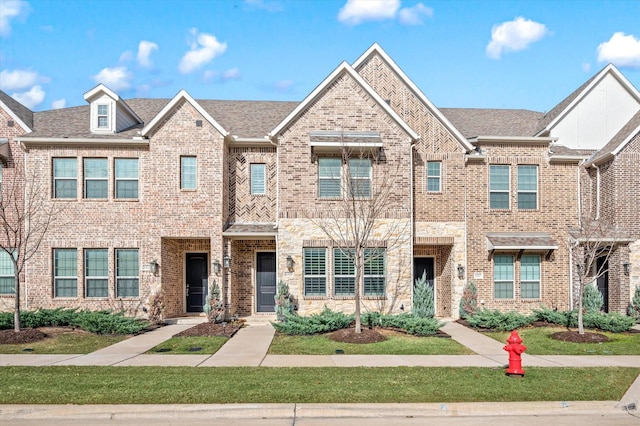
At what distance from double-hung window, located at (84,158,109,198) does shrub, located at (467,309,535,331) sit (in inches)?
528

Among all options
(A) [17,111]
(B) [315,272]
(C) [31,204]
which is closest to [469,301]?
A: (B) [315,272]

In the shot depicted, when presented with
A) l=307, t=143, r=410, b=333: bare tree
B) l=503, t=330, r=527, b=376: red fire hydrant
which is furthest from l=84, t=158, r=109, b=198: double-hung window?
l=503, t=330, r=527, b=376: red fire hydrant

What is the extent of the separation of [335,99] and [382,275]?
625cm

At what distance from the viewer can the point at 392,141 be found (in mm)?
18828

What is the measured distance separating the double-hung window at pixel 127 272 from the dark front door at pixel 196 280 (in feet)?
6.90

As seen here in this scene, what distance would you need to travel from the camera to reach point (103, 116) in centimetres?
2009

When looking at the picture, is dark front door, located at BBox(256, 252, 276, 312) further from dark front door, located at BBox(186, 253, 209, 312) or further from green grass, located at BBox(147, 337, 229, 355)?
green grass, located at BBox(147, 337, 229, 355)

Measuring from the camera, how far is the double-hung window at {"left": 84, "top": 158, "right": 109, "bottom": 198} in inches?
763

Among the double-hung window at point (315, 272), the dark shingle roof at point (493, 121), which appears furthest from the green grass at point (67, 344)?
the dark shingle roof at point (493, 121)

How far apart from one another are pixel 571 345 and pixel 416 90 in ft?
34.1

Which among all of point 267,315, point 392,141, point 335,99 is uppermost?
point 335,99

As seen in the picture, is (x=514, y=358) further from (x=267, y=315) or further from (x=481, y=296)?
(x=267, y=315)

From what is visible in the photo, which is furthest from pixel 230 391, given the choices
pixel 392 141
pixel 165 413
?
pixel 392 141

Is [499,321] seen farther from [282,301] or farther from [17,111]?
[17,111]
